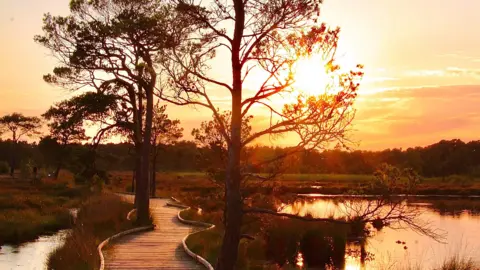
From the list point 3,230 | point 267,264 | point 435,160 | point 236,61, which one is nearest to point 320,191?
point 435,160

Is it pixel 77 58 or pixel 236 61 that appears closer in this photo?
pixel 236 61

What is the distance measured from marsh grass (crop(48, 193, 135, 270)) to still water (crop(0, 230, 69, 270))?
4.05ft

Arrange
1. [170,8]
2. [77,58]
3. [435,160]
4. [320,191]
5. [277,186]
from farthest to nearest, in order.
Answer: [435,160] → [320,191] → [77,58] → [277,186] → [170,8]

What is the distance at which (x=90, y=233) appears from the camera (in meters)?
18.9

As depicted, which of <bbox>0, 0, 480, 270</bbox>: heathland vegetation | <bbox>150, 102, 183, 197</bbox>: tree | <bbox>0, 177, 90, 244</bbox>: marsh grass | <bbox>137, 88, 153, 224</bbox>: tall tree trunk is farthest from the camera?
<bbox>150, 102, 183, 197</bbox>: tree

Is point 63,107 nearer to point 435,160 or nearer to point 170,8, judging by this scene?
point 170,8

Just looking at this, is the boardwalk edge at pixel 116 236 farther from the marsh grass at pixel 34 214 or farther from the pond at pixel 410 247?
the pond at pixel 410 247

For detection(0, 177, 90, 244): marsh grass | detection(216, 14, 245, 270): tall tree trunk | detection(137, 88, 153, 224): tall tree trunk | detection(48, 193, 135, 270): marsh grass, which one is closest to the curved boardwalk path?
detection(48, 193, 135, 270): marsh grass

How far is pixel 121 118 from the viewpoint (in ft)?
84.6

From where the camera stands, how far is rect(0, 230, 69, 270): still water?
18.9 m

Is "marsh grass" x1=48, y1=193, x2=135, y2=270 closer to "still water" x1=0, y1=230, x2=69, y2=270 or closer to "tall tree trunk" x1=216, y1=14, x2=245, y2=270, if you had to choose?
"still water" x1=0, y1=230, x2=69, y2=270

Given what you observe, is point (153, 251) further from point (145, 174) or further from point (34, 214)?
point (34, 214)

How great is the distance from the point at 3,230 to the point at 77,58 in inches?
361

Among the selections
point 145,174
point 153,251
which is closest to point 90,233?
point 153,251
